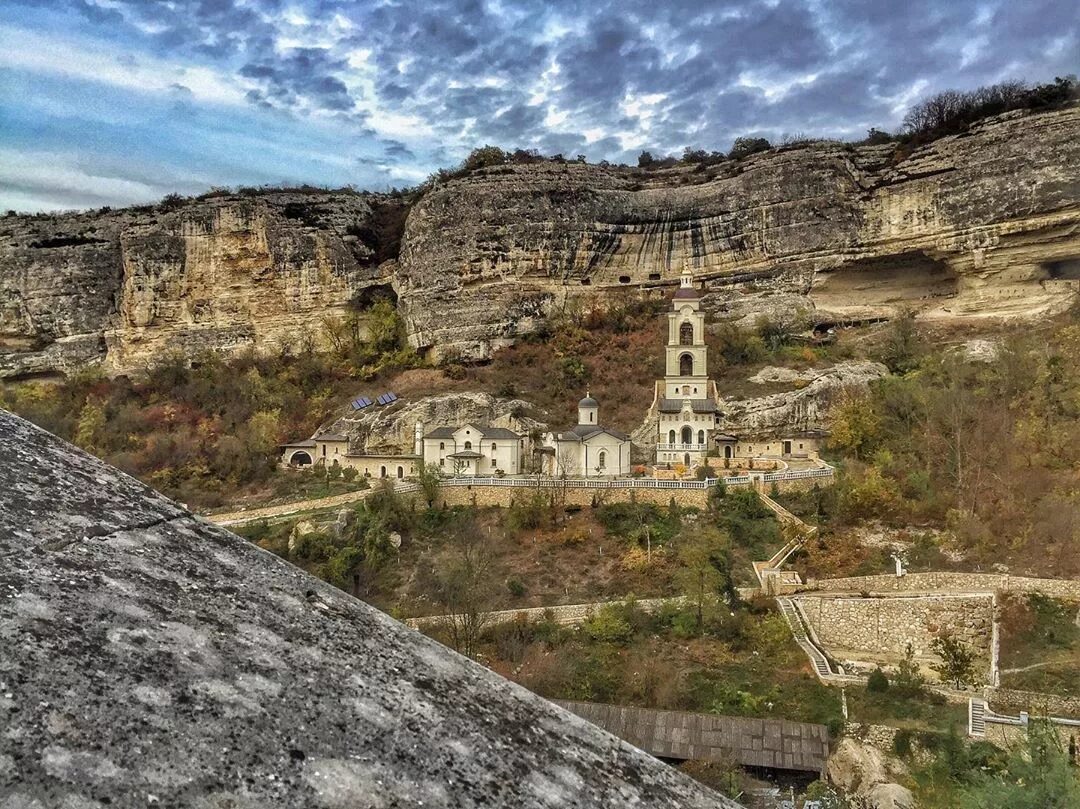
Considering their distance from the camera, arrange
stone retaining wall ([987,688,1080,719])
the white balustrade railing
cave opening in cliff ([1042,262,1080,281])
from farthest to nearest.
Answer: cave opening in cliff ([1042,262,1080,281]), the white balustrade railing, stone retaining wall ([987,688,1080,719])

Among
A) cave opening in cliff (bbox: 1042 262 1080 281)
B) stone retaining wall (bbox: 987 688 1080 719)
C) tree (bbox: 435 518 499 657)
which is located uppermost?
cave opening in cliff (bbox: 1042 262 1080 281)

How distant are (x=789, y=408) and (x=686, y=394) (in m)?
4.62

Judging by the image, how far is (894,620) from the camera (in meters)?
19.1

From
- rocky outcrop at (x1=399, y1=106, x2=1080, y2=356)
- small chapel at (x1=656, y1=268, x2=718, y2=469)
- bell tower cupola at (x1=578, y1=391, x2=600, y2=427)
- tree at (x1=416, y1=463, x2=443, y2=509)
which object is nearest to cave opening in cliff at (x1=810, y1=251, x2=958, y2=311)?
rocky outcrop at (x1=399, y1=106, x2=1080, y2=356)

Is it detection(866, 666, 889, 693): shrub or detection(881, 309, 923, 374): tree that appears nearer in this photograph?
detection(866, 666, 889, 693): shrub

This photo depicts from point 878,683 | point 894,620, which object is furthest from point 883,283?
point 878,683

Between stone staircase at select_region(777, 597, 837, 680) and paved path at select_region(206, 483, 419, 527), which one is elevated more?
paved path at select_region(206, 483, 419, 527)

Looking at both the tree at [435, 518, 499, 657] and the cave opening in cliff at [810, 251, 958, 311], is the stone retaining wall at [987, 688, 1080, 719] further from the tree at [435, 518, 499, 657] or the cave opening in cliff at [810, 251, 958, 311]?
the cave opening in cliff at [810, 251, 958, 311]

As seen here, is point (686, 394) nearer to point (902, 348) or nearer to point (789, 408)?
point (789, 408)

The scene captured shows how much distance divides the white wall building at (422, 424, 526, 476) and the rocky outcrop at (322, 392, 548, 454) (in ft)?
6.33

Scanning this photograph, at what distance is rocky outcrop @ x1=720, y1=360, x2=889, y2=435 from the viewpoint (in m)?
32.2

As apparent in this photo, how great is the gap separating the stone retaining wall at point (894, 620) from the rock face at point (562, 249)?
24710 mm

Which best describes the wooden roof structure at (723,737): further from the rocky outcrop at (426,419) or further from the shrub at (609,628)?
the rocky outcrop at (426,419)

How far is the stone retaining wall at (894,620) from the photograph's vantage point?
1839 centimetres
